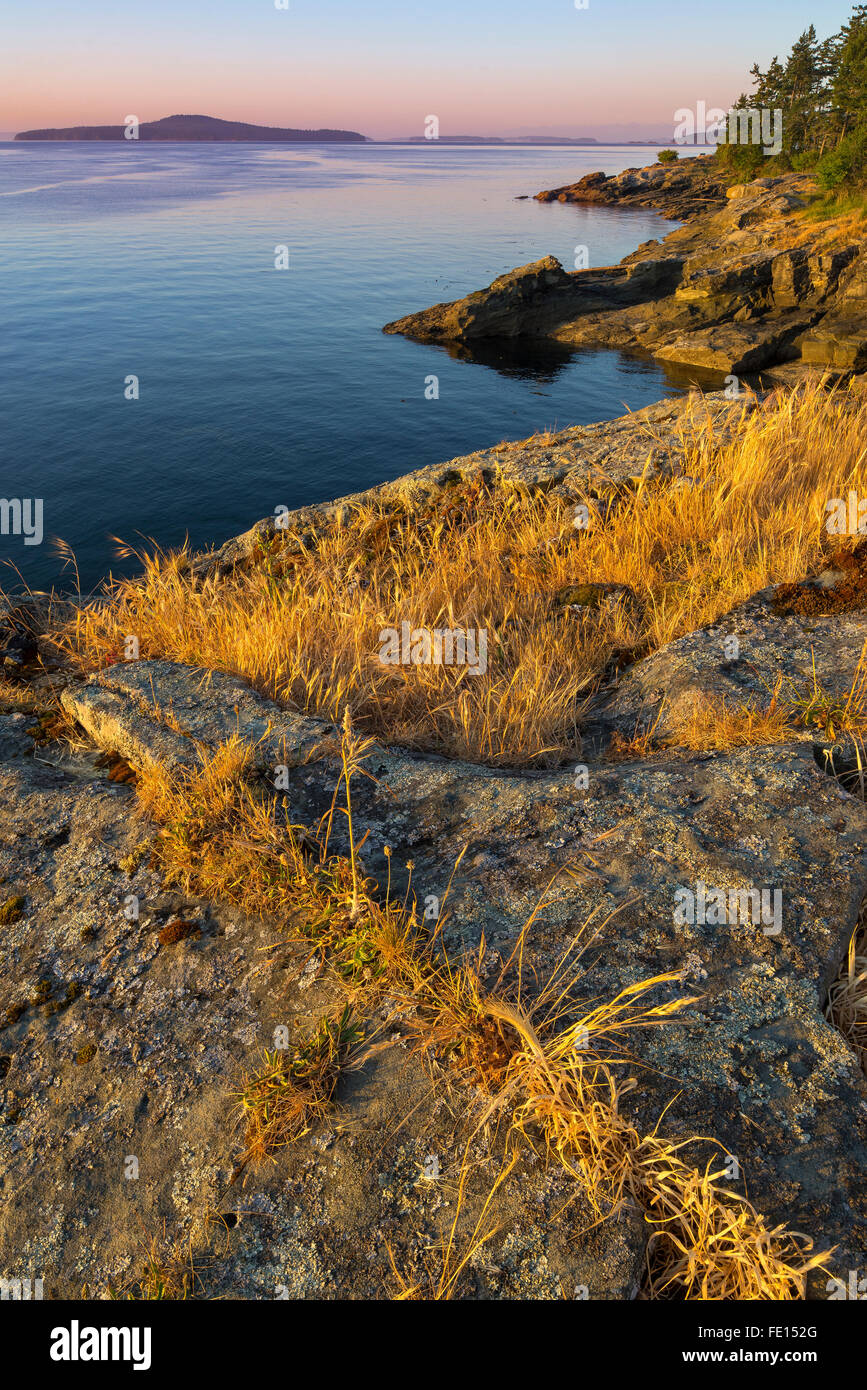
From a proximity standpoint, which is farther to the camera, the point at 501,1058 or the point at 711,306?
the point at 711,306

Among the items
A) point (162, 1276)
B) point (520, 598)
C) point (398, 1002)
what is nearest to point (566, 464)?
point (520, 598)

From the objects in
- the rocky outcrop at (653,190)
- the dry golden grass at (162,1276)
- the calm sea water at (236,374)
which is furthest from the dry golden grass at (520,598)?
the rocky outcrop at (653,190)

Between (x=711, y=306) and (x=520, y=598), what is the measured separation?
3698 cm

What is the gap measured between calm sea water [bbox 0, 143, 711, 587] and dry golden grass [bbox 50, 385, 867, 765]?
10.9m

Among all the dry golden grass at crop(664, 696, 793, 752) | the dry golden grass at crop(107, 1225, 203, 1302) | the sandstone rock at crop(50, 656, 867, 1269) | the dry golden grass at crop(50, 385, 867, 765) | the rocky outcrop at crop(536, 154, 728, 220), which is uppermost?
the rocky outcrop at crop(536, 154, 728, 220)

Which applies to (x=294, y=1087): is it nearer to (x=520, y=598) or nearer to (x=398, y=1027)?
(x=398, y=1027)

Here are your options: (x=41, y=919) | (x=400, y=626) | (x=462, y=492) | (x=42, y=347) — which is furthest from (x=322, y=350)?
(x=41, y=919)

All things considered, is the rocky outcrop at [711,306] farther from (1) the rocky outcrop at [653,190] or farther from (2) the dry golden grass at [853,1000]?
(1) the rocky outcrop at [653,190]

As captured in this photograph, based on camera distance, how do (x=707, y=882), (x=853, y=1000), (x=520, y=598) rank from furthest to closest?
1. (x=520, y=598)
2. (x=707, y=882)
3. (x=853, y=1000)

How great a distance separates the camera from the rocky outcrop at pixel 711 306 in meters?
31.9

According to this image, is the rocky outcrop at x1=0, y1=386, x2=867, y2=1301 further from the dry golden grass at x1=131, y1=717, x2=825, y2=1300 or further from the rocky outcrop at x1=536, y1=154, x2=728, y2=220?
the rocky outcrop at x1=536, y1=154, x2=728, y2=220

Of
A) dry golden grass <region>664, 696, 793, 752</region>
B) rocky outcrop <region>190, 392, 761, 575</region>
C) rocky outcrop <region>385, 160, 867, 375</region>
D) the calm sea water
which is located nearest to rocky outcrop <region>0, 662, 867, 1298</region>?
dry golden grass <region>664, 696, 793, 752</region>

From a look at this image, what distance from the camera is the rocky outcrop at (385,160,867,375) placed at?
31938 mm

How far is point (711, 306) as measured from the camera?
3578 centimetres
